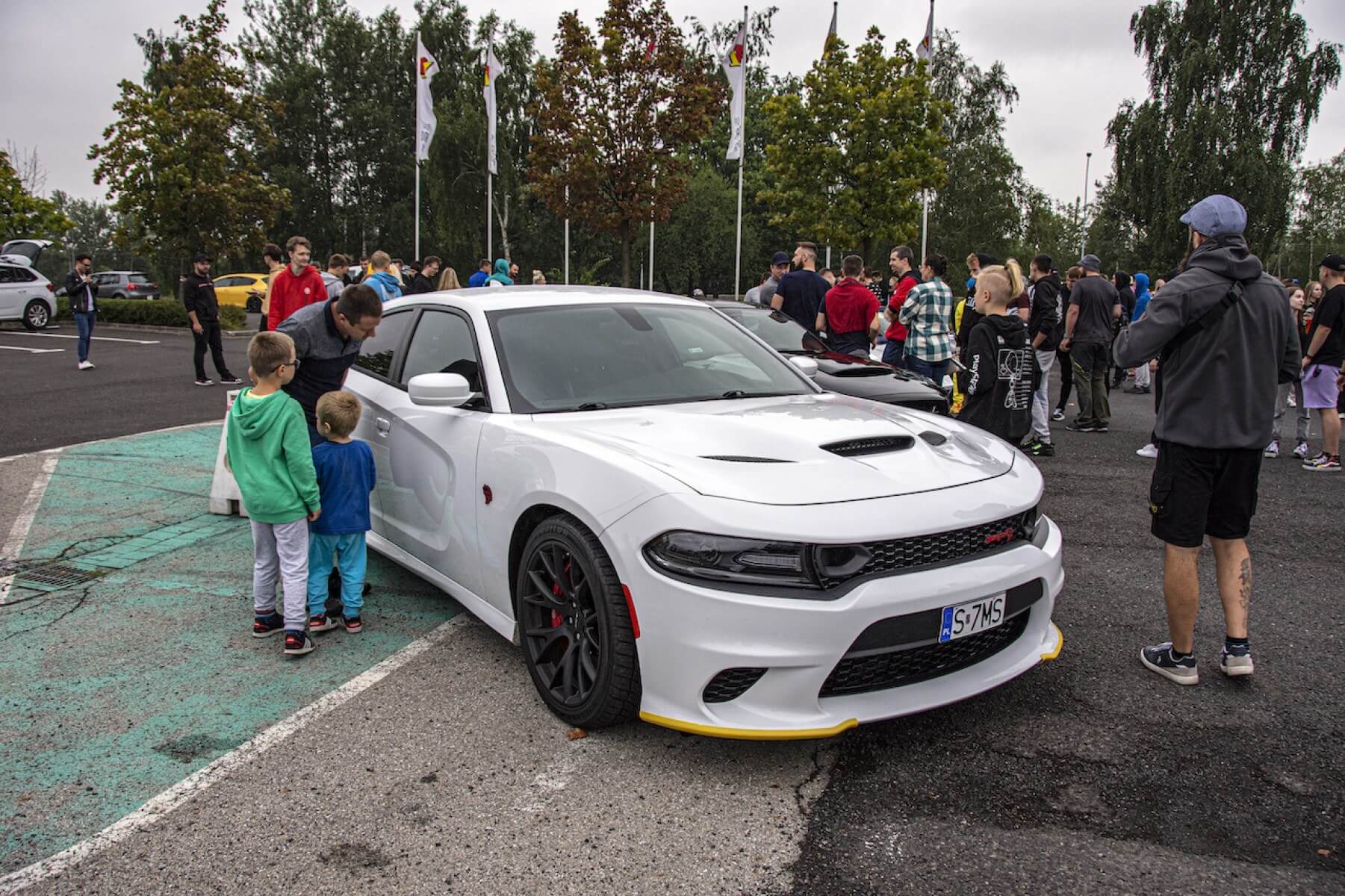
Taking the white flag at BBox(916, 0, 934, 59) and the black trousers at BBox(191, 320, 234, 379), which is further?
the white flag at BBox(916, 0, 934, 59)

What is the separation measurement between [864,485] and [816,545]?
0.32m

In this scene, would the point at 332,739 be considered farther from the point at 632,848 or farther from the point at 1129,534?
the point at 1129,534

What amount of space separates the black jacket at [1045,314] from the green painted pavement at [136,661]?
287 inches

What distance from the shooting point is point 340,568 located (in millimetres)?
4418

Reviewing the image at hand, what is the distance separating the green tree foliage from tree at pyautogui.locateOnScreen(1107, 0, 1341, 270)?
41831mm

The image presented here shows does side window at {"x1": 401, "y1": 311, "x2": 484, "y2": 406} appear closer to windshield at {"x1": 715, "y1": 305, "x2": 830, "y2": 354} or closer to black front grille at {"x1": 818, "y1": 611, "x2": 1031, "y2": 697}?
black front grille at {"x1": 818, "y1": 611, "x2": 1031, "y2": 697}

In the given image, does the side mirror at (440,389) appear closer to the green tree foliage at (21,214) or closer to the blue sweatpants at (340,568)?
the blue sweatpants at (340,568)

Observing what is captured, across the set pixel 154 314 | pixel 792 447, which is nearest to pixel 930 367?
pixel 792 447

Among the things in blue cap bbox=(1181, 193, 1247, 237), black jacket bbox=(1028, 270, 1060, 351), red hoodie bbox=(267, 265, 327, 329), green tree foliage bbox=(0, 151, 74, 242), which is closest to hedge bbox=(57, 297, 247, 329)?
green tree foliage bbox=(0, 151, 74, 242)

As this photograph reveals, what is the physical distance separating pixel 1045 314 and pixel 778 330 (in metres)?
2.94

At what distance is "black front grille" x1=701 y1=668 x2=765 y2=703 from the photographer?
292cm

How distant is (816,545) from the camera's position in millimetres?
2895

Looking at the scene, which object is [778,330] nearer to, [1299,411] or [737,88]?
[1299,411]

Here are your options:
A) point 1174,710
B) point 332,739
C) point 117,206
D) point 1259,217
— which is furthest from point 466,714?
point 1259,217
